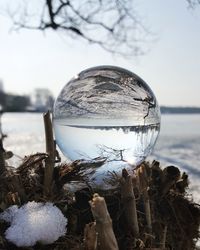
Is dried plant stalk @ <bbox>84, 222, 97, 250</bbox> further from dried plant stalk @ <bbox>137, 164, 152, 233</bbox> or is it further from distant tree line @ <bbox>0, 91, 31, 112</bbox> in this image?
distant tree line @ <bbox>0, 91, 31, 112</bbox>

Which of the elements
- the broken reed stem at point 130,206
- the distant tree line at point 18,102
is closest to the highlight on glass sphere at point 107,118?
the broken reed stem at point 130,206

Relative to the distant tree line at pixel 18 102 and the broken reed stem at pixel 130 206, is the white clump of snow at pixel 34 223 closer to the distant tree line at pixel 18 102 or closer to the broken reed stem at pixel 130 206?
the broken reed stem at pixel 130 206

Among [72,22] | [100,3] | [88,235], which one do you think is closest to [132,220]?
[88,235]

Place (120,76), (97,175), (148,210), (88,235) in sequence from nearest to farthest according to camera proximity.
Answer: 1. (88,235)
2. (148,210)
3. (97,175)
4. (120,76)

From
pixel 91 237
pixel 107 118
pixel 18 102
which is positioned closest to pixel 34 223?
pixel 91 237

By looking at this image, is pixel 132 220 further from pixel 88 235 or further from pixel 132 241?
pixel 88 235
